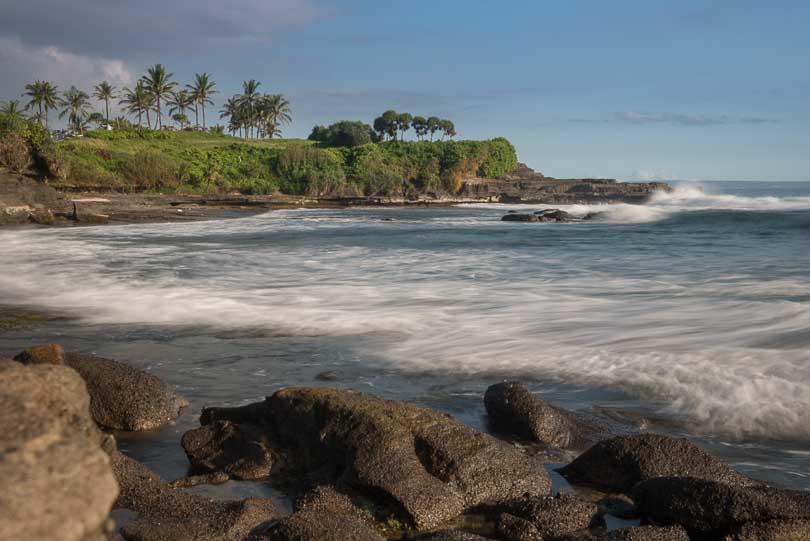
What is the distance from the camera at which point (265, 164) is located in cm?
6950

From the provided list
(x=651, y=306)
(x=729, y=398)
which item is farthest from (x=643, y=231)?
(x=729, y=398)

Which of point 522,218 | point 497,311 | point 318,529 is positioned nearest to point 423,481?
point 318,529

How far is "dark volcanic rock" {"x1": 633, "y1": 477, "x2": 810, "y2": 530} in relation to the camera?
3.77 meters

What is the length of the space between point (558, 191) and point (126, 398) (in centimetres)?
7512

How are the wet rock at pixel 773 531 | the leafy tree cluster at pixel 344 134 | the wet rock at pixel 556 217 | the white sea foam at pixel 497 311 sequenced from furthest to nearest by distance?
the leafy tree cluster at pixel 344 134, the wet rock at pixel 556 217, the white sea foam at pixel 497 311, the wet rock at pixel 773 531

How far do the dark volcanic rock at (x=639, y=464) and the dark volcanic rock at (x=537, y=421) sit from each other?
1.90ft

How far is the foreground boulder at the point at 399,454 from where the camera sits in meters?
4.13

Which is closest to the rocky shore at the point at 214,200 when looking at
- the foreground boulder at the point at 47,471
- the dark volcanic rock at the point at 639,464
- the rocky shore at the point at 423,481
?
the rocky shore at the point at 423,481

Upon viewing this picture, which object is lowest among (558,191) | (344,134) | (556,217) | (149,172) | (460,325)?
(460,325)

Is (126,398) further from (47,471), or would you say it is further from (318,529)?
(47,471)

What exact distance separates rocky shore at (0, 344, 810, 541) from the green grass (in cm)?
4893

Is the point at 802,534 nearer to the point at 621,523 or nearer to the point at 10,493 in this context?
the point at 621,523

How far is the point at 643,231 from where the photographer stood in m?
34.2

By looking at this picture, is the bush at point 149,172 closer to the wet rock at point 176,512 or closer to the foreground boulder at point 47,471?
the wet rock at point 176,512
